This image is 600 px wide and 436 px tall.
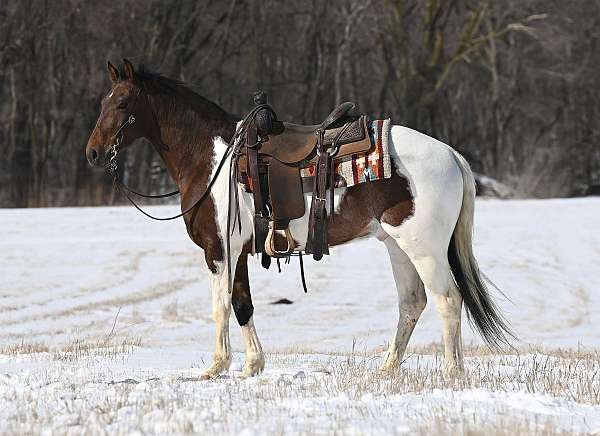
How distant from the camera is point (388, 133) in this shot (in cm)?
741

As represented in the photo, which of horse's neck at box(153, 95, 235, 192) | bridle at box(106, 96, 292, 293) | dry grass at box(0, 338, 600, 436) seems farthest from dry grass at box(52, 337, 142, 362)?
horse's neck at box(153, 95, 235, 192)

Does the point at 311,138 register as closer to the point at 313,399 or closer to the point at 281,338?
the point at 313,399

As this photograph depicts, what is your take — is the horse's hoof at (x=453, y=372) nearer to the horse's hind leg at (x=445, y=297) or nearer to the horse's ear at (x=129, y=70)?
the horse's hind leg at (x=445, y=297)

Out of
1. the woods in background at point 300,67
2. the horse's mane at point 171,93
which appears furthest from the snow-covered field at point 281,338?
the woods in background at point 300,67

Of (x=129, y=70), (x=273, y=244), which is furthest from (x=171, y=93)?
(x=273, y=244)

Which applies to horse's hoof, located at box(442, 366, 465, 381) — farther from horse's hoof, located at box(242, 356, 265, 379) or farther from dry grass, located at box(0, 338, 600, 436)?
horse's hoof, located at box(242, 356, 265, 379)

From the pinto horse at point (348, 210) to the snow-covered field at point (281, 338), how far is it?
1.50 ft

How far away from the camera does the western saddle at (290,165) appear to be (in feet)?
24.4

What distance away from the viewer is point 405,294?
790 centimetres

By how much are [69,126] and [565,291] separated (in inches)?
837

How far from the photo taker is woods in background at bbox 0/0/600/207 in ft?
103

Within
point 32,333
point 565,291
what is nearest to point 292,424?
point 32,333

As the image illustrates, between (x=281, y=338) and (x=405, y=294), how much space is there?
5018 millimetres

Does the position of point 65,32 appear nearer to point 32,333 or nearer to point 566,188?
point 566,188
